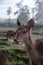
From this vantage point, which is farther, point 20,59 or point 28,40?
point 20,59

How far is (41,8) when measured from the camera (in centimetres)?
8075

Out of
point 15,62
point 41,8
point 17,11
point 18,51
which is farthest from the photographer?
point 41,8

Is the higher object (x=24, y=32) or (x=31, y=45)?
(x=24, y=32)

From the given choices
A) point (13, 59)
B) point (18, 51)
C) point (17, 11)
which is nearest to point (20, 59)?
point (13, 59)

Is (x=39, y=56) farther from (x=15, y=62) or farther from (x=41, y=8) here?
(x=41, y=8)

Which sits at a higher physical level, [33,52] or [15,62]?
[33,52]

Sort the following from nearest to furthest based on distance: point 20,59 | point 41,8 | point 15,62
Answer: point 15,62 → point 20,59 → point 41,8

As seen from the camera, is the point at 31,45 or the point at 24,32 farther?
the point at 24,32

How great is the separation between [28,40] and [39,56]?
0.65m

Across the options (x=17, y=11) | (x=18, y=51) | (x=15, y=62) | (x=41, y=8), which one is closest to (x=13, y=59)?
(x=15, y=62)

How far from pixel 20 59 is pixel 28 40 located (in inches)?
114

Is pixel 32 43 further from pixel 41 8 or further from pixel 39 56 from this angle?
pixel 41 8

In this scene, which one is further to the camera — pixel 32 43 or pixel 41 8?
pixel 41 8

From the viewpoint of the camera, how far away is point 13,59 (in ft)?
37.7
